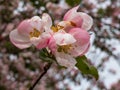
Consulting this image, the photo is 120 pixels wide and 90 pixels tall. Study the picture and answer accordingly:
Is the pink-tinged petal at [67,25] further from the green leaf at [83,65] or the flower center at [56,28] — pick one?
the green leaf at [83,65]

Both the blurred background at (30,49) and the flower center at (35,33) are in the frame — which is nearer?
the flower center at (35,33)

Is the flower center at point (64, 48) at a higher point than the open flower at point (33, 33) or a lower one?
lower

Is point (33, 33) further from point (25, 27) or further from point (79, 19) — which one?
point (79, 19)

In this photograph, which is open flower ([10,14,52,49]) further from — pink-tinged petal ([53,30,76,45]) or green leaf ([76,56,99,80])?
green leaf ([76,56,99,80])

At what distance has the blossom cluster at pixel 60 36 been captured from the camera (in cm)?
109

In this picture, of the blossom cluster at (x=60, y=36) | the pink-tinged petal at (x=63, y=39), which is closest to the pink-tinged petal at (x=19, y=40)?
the blossom cluster at (x=60, y=36)

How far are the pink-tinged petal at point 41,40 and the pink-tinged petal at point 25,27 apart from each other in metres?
0.04

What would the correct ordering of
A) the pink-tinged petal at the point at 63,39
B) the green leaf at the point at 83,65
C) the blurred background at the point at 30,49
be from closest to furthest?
1. the pink-tinged petal at the point at 63,39
2. the green leaf at the point at 83,65
3. the blurred background at the point at 30,49

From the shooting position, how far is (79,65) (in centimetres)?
121

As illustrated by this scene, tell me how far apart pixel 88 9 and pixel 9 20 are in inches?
42.8

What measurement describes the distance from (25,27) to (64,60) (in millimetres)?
152

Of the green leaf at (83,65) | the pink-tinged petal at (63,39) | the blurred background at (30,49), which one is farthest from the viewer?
the blurred background at (30,49)

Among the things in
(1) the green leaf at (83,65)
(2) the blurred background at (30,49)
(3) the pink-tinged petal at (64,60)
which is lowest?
(2) the blurred background at (30,49)

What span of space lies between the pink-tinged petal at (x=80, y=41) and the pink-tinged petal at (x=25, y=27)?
126 mm
